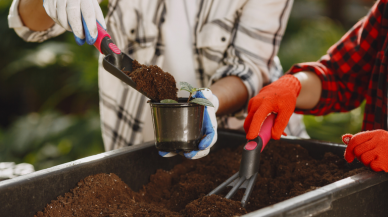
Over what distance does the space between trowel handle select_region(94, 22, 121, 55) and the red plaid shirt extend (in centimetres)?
69

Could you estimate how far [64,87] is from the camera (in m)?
2.77

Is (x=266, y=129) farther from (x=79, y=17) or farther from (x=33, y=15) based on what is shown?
(x=33, y=15)

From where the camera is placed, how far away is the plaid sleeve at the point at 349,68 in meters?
1.04

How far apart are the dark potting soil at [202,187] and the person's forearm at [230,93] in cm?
16

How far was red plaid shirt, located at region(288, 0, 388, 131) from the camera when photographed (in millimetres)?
972

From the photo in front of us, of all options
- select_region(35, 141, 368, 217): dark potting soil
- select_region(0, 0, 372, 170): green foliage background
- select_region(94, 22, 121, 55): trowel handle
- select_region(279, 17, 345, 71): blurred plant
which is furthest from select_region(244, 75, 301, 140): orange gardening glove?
select_region(279, 17, 345, 71): blurred plant

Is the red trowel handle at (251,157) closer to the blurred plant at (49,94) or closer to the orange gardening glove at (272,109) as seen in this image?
the orange gardening glove at (272,109)

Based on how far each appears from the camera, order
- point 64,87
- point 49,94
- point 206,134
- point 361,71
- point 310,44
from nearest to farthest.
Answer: point 206,134 < point 361,71 < point 310,44 < point 64,87 < point 49,94

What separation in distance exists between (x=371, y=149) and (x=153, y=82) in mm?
528

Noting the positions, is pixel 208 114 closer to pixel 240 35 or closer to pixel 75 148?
pixel 240 35

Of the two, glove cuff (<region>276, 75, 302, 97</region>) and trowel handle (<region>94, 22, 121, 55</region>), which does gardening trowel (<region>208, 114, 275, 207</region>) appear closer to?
glove cuff (<region>276, 75, 302, 97</region>)

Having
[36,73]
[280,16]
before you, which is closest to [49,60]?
[36,73]

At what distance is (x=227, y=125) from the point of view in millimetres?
1312

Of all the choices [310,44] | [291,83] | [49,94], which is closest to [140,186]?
[291,83]
